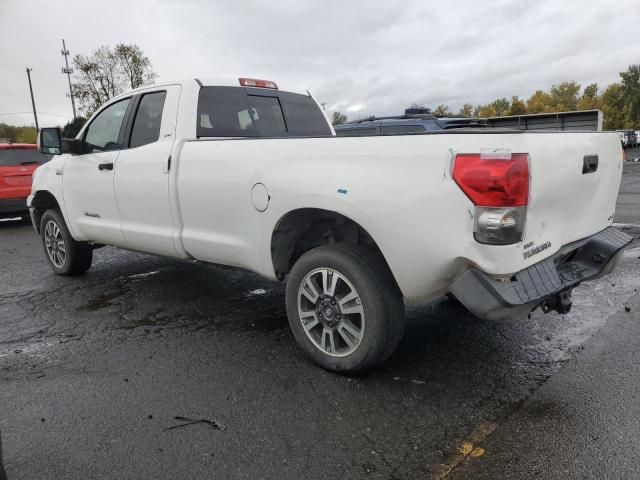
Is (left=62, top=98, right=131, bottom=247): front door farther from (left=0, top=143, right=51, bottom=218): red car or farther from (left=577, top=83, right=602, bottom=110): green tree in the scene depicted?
(left=577, top=83, right=602, bottom=110): green tree

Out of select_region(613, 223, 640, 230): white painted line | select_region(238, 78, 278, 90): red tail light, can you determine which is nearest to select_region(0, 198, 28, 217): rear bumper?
select_region(238, 78, 278, 90): red tail light

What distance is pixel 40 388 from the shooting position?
3318mm

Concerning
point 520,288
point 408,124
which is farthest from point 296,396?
point 408,124

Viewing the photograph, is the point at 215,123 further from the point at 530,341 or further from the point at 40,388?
the point at 530,341

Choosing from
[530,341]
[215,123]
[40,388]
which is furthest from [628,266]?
[40,388]

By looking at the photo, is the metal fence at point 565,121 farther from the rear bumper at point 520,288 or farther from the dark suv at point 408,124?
the rear bumper at point 520,288

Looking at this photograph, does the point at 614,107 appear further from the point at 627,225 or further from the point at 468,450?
the point at 468,450

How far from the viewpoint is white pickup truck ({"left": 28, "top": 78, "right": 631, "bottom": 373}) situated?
102 inches

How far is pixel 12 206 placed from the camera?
1054 centimetres

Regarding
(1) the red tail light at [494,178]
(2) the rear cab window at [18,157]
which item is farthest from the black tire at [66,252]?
(2) the rear cab window at [18,157]

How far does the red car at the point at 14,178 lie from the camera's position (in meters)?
10.5

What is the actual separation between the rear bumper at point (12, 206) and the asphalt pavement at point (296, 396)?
21.6 ft

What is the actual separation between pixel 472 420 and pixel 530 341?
4.22ft

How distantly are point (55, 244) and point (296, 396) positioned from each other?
170 inches
